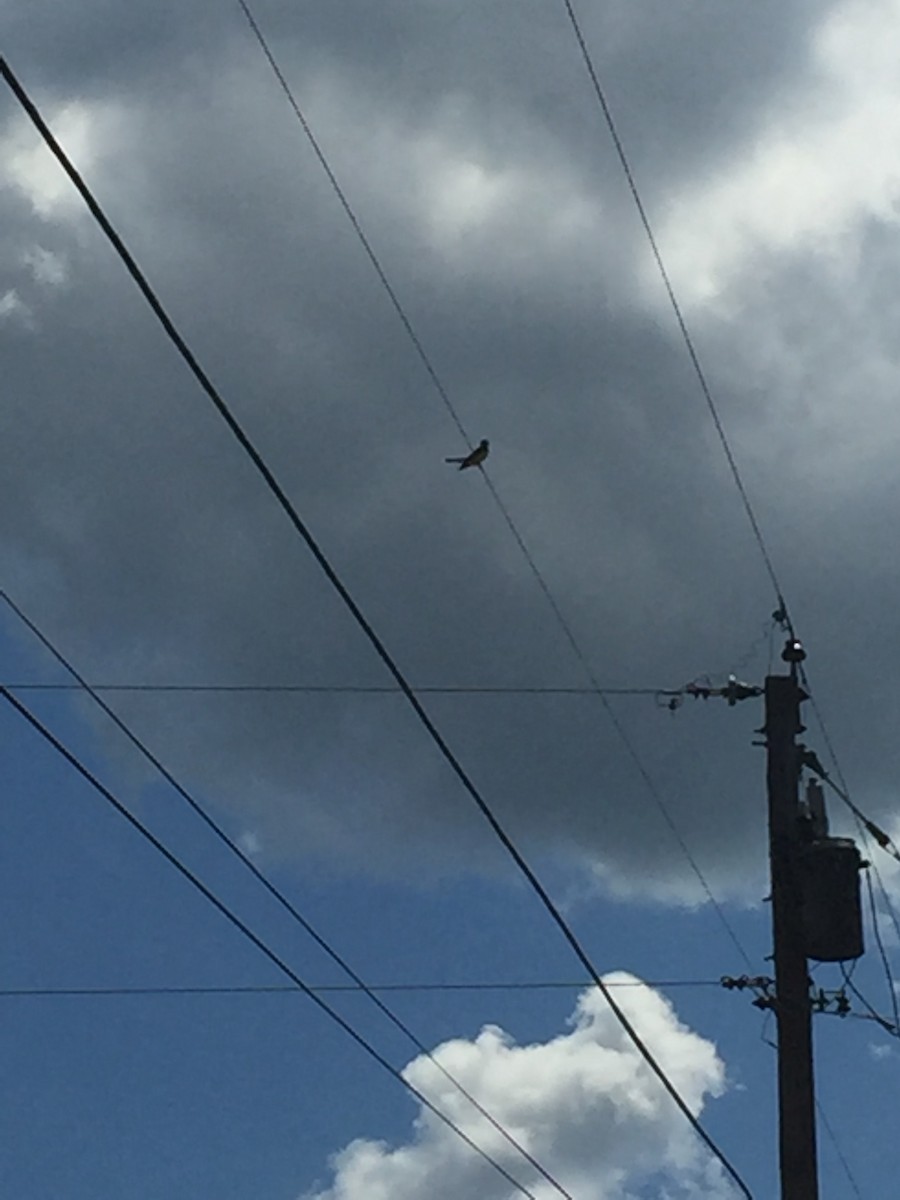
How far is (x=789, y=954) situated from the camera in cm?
1972

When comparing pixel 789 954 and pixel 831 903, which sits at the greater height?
pixel 831 903

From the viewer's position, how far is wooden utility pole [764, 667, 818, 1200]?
61.0 ft

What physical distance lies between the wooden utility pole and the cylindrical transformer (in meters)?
0.09

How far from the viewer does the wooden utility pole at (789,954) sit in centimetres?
1858

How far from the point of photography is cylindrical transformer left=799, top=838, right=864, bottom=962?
19656 millimetres

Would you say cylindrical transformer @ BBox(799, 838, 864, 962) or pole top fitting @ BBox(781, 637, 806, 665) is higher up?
pole top fitting @ BBox(781, 637, 806, 665)

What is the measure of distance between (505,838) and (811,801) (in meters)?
7.08

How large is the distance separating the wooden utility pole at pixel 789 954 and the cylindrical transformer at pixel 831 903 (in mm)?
94

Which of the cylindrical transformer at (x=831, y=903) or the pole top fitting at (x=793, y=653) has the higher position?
the pole top fitting at (x=793, y=653)

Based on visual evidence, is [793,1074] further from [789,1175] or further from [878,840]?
[878,840]

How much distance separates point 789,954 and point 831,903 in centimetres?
69

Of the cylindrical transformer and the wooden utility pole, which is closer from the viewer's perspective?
the wooden utility pole

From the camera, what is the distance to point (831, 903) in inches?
773

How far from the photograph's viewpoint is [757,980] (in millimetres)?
20469
